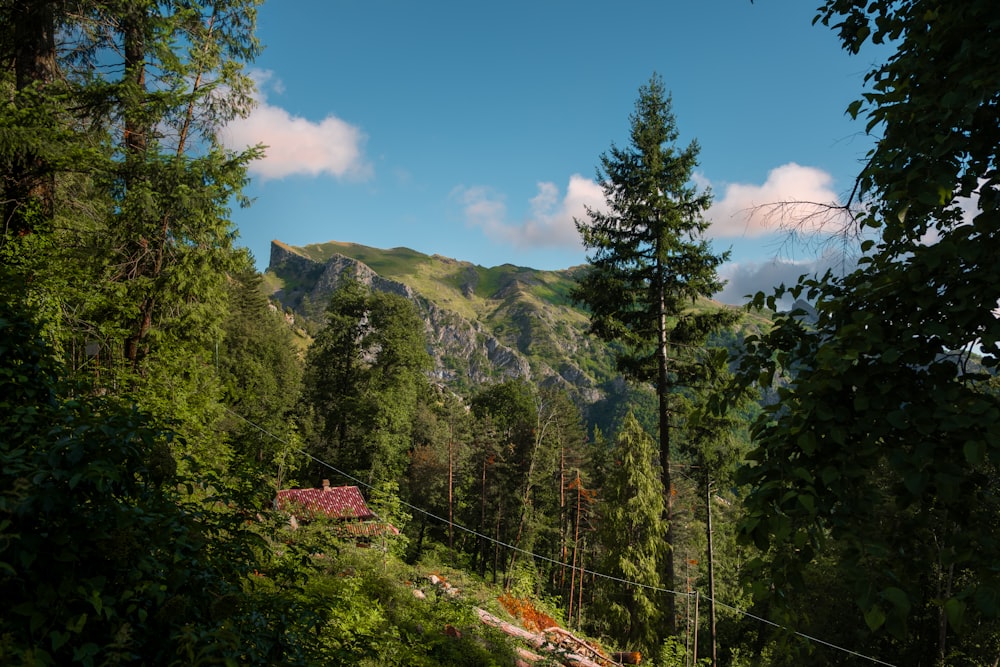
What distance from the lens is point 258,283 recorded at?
4078cm

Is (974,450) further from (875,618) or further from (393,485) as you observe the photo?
(393,485)

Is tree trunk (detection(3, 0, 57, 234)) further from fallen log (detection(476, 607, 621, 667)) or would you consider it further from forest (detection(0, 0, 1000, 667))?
fallen log (detection(476, 607, 621, 667))

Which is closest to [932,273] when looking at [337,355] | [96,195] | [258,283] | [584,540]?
[96,195]

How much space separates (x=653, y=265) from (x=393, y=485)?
977 centimetres

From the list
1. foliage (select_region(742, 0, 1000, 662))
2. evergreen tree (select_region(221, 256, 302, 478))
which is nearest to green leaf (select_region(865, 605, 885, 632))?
foliage (select_region(742, 0, 1000, 662))

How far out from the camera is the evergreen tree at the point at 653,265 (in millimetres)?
11875

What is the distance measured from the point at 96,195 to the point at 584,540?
35.9m

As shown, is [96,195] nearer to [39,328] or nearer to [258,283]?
[39,328]

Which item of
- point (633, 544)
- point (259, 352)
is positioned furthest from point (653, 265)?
point (259, 352)

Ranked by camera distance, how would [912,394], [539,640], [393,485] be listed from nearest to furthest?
[912,394], [539,640], [393,485]

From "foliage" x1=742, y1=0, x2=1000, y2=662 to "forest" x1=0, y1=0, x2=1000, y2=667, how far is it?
0.02 m

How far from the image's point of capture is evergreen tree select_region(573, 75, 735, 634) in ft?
39.0

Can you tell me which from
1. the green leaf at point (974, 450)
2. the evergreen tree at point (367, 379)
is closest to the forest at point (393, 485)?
the green leaf at point (974, 450)

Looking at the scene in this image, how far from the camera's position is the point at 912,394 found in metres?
2.24
